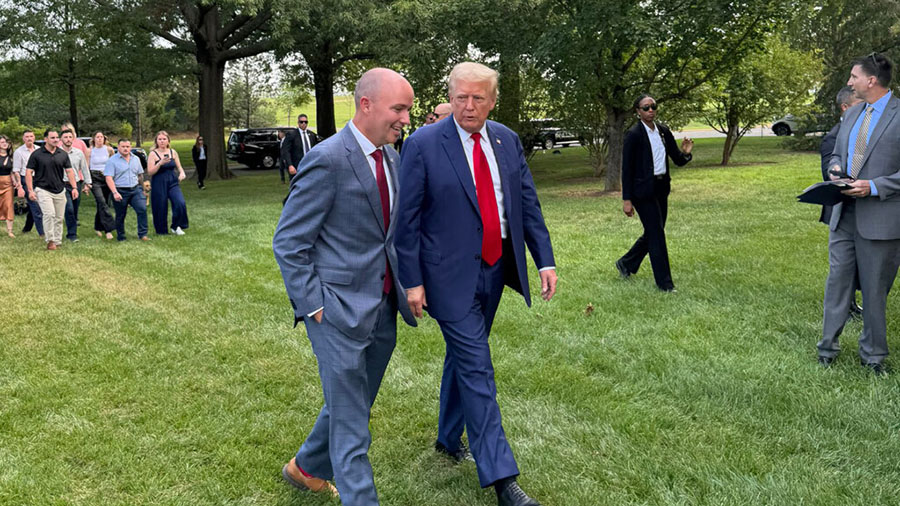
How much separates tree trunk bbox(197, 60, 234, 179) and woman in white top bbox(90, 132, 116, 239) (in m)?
12.4

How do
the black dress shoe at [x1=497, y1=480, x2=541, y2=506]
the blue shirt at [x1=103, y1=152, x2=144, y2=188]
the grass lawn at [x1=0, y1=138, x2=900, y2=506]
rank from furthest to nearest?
the blue shirt at [x1=103, y1=152, x2=144, y2=188] → the grass lawn at [x1=0, y1=138, x2=900, y2=506] → the black dress shoe at [x1=497, y1=480, x2=541, y2=506]

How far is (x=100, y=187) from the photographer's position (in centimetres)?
1406

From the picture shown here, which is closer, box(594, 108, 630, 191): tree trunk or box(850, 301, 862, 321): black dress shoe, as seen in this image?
box(850, 301, 862, 321): black dress shoe

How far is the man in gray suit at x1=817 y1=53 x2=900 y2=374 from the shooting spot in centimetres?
506

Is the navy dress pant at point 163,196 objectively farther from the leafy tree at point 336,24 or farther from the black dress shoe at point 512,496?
the black dress shoe at point 512,496

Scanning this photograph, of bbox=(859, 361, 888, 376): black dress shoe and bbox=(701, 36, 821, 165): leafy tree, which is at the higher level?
bbox=(701, 36, 821, 165): leafy tree

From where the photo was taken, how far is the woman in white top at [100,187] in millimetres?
13375

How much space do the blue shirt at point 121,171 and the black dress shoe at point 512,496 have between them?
35.6ft

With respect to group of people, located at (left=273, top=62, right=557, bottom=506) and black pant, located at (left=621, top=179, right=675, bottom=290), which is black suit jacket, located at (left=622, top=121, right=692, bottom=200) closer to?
black pant, located at (left=621, top=179, right=675, bottom=290)

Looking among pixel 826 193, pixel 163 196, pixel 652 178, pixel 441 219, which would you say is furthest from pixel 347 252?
pixel 163 196

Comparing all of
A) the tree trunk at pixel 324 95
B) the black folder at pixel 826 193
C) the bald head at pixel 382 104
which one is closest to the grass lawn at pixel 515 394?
the black folder at pixel 826 193

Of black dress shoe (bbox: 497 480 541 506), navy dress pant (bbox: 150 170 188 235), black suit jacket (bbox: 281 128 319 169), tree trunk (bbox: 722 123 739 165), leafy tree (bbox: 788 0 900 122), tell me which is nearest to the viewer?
black dress shoe (bbox: 497 480 541 506)

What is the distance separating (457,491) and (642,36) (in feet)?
42.7

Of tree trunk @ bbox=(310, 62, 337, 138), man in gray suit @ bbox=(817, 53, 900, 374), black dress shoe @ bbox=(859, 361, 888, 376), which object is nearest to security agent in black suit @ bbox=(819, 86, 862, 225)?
man in gray suit @ bbox=(817, 53, 900, 374)
